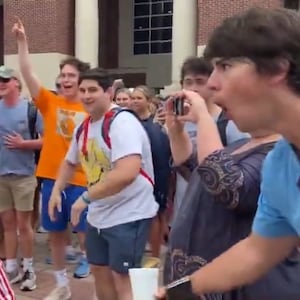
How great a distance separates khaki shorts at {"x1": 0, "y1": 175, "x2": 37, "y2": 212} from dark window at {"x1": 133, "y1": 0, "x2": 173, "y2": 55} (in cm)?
1939

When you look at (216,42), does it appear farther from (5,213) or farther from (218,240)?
(5,213)

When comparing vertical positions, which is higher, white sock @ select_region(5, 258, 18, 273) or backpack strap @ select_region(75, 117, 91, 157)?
backpack strap @ select_region(75, 117, 91, 157)

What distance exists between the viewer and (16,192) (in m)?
5.29

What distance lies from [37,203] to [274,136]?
5.13 metres

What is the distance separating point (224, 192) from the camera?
6.69 feet

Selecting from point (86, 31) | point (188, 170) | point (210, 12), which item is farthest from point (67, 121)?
point (86, 31)

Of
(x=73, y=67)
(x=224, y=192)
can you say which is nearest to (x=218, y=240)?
(x=224, y=192)

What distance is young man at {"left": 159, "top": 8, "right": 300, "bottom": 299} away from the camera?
1442 mm

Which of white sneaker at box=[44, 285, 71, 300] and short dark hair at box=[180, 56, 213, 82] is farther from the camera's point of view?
white sneaker at box=[44, 285, 71, 300]

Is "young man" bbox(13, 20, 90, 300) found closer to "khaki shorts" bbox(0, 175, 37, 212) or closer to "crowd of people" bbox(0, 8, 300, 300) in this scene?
"crowd of people" bbox(0, 8, 300, 300)

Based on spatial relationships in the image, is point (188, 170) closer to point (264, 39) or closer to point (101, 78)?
point (101, 78)

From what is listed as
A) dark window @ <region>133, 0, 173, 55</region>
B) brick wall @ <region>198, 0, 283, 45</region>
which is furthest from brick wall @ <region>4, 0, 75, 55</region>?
brick wall @ <region>198, 0, 283, 45</region>

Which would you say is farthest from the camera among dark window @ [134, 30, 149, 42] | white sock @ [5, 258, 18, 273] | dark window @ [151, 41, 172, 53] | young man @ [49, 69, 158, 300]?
dark window @ [134, 30, 149, 42]

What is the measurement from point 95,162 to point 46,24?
18.7 m
